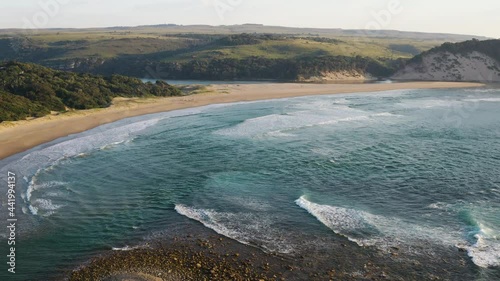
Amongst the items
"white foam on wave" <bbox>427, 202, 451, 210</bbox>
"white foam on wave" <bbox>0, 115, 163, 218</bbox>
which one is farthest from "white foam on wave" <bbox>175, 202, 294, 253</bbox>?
"white foam on wave" <bbox>427, 202, 451, 210</bbox>

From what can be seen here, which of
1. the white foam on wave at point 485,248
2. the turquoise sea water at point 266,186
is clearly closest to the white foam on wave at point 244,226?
the turquoise sea water at point 266,186

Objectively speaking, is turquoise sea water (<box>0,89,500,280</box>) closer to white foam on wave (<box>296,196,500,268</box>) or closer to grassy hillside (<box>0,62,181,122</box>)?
white foam on wave (<box>296,196,500,268</box>)

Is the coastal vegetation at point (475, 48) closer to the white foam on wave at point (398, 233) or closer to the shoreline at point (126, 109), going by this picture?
the shoreline at point (126, 109)

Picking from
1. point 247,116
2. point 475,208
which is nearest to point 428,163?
point 475,208

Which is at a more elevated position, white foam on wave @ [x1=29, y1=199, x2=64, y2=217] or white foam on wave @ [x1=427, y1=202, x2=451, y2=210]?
white foam on wave @ [x1=427, y1=202, x2=451, y2=210]

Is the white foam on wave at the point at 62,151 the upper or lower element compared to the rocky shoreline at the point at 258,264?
lower
